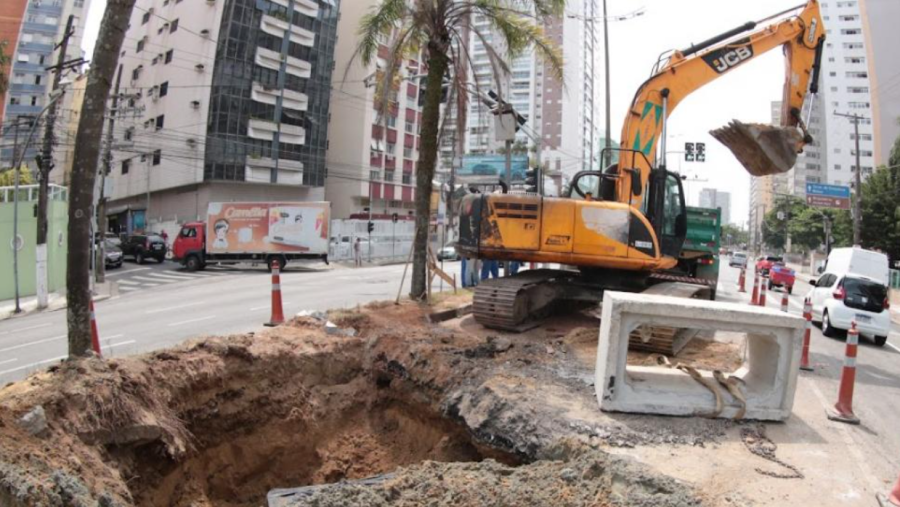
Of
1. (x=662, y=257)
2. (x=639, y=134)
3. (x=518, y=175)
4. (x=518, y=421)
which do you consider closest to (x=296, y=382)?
(x=518, y=421)

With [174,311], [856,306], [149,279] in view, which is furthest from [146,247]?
[856,306]

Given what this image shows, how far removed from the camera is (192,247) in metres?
29.7

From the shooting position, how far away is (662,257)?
9398 mm

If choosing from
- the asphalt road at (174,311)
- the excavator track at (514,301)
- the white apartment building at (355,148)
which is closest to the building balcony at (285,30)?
the white apartment building at (355,148)

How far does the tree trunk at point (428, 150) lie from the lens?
1201 cm

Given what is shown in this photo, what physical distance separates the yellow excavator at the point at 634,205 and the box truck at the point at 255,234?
→ 20886 mm

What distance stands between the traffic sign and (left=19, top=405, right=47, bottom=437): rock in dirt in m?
40.5

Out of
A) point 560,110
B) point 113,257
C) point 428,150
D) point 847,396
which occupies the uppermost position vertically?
point 560,110

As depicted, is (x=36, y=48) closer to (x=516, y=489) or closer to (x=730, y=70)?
(x=730, y=70)

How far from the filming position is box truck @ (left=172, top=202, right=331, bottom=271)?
29156mm

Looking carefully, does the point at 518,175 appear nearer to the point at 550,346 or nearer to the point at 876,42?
the point at 550,346

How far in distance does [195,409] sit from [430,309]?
18.8ft

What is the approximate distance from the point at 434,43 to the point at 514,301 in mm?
6029

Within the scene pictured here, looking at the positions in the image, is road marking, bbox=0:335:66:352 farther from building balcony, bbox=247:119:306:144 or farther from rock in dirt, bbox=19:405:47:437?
building balcony, bbox=247:119:306:144
